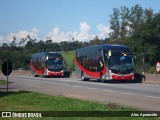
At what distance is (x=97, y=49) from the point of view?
40.0 m

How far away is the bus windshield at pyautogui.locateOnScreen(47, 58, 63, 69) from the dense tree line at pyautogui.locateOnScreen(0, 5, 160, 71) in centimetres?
1077

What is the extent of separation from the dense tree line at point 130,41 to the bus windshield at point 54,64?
35.3 ft

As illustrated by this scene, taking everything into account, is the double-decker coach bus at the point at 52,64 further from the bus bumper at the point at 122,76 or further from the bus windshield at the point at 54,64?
the bus bumper at the point at 122,76

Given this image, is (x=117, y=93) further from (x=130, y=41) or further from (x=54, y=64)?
(x=130, y=41)

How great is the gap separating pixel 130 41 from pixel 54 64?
101 ft

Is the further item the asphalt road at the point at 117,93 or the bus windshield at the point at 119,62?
the bus windshield at the point at 119,62

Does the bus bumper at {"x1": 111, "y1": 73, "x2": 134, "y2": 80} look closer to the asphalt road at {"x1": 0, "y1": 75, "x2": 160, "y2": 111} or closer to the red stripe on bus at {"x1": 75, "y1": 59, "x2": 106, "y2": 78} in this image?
the red stripe on bus at {"x1": 75, "y1": 59, "x2": 106, "y2": 78}

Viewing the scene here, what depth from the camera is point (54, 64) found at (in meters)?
56.5

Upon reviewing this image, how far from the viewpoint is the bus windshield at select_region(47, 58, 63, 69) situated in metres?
56.2

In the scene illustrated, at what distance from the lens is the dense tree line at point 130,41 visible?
252 ft

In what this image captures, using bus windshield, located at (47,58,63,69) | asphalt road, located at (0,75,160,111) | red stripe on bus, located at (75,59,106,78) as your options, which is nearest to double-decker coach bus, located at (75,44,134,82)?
red stripe on bus, located at (75,59,106,78)

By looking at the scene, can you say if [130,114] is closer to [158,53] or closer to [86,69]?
[86,69]

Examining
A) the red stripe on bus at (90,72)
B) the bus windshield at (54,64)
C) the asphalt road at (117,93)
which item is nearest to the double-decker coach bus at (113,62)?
the red stripe on bus at (90,72)

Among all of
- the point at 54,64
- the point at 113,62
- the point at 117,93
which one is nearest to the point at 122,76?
the point at 113,62
